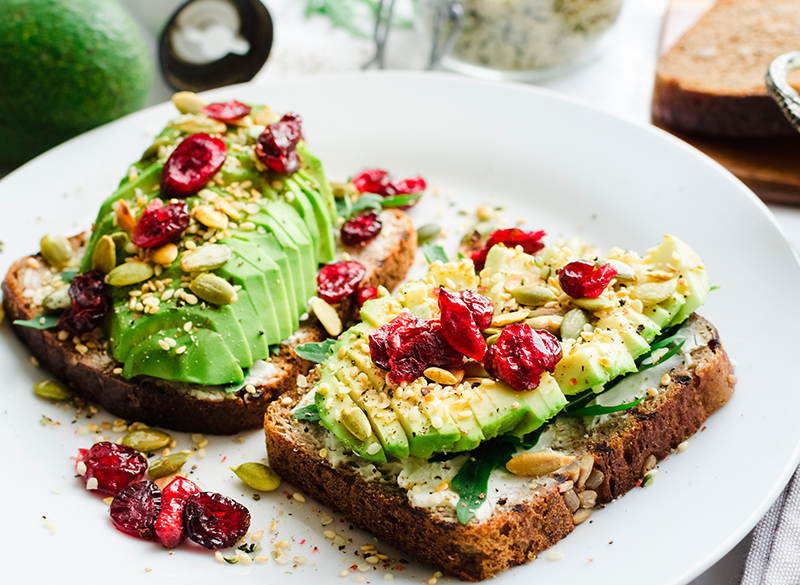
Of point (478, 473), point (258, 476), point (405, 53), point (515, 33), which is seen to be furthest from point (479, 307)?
point (405, 53)

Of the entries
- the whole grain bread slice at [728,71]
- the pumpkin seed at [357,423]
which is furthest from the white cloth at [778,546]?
the whole grain bread slice at [728,71]

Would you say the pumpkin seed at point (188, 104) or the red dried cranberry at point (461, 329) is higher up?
the pumpkin seed at point (188, 104)

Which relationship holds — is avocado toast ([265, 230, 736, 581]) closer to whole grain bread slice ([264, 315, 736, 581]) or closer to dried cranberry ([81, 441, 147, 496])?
whole grain bread slice ([264, 315, 736, 581])

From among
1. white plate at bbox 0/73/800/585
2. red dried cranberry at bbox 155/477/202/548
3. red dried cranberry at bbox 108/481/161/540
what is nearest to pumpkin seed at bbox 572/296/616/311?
white plate at bbox 0/73/800/585

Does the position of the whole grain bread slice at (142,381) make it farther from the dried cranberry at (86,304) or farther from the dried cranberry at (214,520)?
the dried cranberry at (214,520)

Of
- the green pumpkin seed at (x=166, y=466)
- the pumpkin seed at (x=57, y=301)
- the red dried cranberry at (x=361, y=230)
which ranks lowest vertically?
the green pumpkin seed at (x=166, y=466)

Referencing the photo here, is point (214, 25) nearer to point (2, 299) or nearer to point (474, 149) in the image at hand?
point (474, 149)
